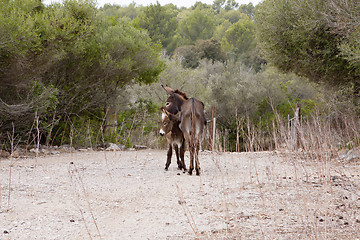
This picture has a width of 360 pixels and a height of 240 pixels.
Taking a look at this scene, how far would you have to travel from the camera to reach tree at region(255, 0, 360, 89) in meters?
11.5

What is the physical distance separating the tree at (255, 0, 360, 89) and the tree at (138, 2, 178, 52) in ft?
113

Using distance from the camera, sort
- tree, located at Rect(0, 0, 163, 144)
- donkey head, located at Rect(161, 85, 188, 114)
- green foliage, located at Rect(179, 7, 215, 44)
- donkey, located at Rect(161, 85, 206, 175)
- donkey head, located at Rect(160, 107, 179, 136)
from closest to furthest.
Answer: donkey, located at Rect(161, 85, 206, 175), donkey head, located at Rect(160, 107, 179, 136), donkey head, located at Rect(161, 85, 188, 114), tree, located at Rect(0, 0, 163, 144), green foliage, located at Rect(179, 7, 215, 44)

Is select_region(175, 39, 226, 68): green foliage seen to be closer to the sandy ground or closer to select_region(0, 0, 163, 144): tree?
select_region(0, 0, 163, 144): tree

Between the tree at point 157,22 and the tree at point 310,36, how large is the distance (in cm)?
3447

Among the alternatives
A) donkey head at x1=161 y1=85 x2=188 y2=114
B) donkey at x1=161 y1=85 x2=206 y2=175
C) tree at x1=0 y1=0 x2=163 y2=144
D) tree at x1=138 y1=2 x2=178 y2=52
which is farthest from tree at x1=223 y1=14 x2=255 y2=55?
donkey at x1=161 y1=85 x2=206 y2=175

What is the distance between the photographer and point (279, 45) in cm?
1389

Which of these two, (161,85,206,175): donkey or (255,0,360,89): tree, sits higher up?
(255,0,360,89): tree

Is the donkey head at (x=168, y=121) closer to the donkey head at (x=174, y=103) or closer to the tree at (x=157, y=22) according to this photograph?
the donkey head at (x=174, y=103)

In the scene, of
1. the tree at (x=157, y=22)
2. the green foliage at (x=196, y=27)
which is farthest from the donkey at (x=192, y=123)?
the green foliage at (x=196, y=27)

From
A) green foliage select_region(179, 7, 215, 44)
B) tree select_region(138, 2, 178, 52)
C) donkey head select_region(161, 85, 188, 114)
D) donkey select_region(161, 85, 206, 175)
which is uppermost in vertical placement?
green foliage select_region(179, 7, 215, 44)

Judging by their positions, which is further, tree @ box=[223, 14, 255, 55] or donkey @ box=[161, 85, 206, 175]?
tree @ box=[223, 14, 255, 55]

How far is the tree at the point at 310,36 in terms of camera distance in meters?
11.5

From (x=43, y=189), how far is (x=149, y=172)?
274 centimetres

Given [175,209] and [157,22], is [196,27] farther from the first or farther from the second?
[175,209]
